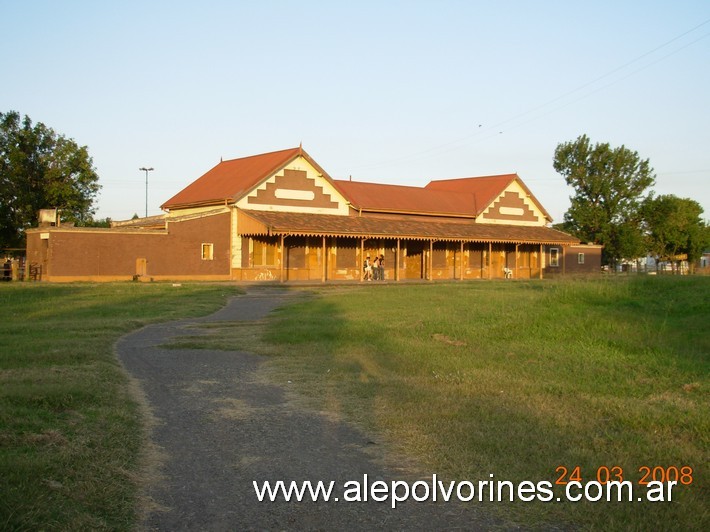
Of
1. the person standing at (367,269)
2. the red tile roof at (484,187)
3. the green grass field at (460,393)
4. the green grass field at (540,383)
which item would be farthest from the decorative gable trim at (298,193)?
the green grass field at (540,383)

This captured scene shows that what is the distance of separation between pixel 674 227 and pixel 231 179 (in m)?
40.0

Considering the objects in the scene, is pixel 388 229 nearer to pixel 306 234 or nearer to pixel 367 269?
pixel 367 269

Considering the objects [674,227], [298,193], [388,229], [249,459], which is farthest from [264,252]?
[674,227]

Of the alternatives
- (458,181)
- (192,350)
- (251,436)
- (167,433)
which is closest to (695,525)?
(251,436)

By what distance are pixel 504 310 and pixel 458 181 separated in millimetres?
39849

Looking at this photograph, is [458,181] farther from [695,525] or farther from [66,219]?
[695,525]

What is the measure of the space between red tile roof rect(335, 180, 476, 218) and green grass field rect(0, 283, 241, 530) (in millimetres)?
30404

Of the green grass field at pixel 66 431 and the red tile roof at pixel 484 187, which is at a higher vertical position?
the red tile roof at pixel 484 187

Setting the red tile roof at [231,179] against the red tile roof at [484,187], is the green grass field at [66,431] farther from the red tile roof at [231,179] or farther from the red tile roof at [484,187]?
the red tile roof at [484,187]

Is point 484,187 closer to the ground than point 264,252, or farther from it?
farther from it

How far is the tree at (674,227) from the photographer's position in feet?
213

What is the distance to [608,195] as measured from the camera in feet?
214

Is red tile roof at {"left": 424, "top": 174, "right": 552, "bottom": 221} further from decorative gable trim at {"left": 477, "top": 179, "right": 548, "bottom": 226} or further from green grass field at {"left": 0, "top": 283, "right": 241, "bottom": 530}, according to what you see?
green grass field at {"left": 0, "top": 283, "right": 241, "bottom": 530}

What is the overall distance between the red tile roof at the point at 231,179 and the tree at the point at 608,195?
3216 centimetres
